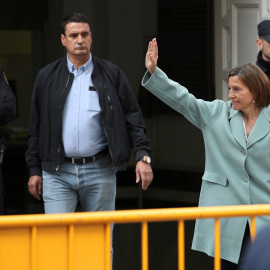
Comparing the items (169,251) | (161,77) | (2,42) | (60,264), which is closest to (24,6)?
(2,42)

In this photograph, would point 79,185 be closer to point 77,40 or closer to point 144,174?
point 144,174

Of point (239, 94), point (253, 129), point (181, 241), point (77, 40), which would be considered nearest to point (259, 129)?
point (253, 129)

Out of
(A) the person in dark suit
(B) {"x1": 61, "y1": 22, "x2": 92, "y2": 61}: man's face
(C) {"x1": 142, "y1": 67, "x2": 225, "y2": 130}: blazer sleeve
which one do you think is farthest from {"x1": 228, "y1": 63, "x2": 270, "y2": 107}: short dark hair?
(A) the person in dark suit

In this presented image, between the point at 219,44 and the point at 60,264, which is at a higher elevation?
the point at 219,44

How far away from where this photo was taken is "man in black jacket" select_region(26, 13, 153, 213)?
20.2 feet

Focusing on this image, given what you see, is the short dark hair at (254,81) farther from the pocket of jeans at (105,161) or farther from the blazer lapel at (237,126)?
the pocket of jeans at (105,161)

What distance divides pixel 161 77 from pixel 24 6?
335 centimetres

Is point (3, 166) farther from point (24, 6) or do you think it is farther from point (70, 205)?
point (70, 205)

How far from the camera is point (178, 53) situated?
8742 millimetres

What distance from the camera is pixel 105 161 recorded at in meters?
6.23

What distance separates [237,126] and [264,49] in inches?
46.1

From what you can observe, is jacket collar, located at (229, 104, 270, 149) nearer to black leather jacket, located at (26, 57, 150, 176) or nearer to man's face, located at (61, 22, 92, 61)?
black leather jacket, located at (26, 57, 150, 176)

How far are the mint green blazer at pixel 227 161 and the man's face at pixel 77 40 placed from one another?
0.95 metres

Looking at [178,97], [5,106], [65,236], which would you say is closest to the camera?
[65,236]
